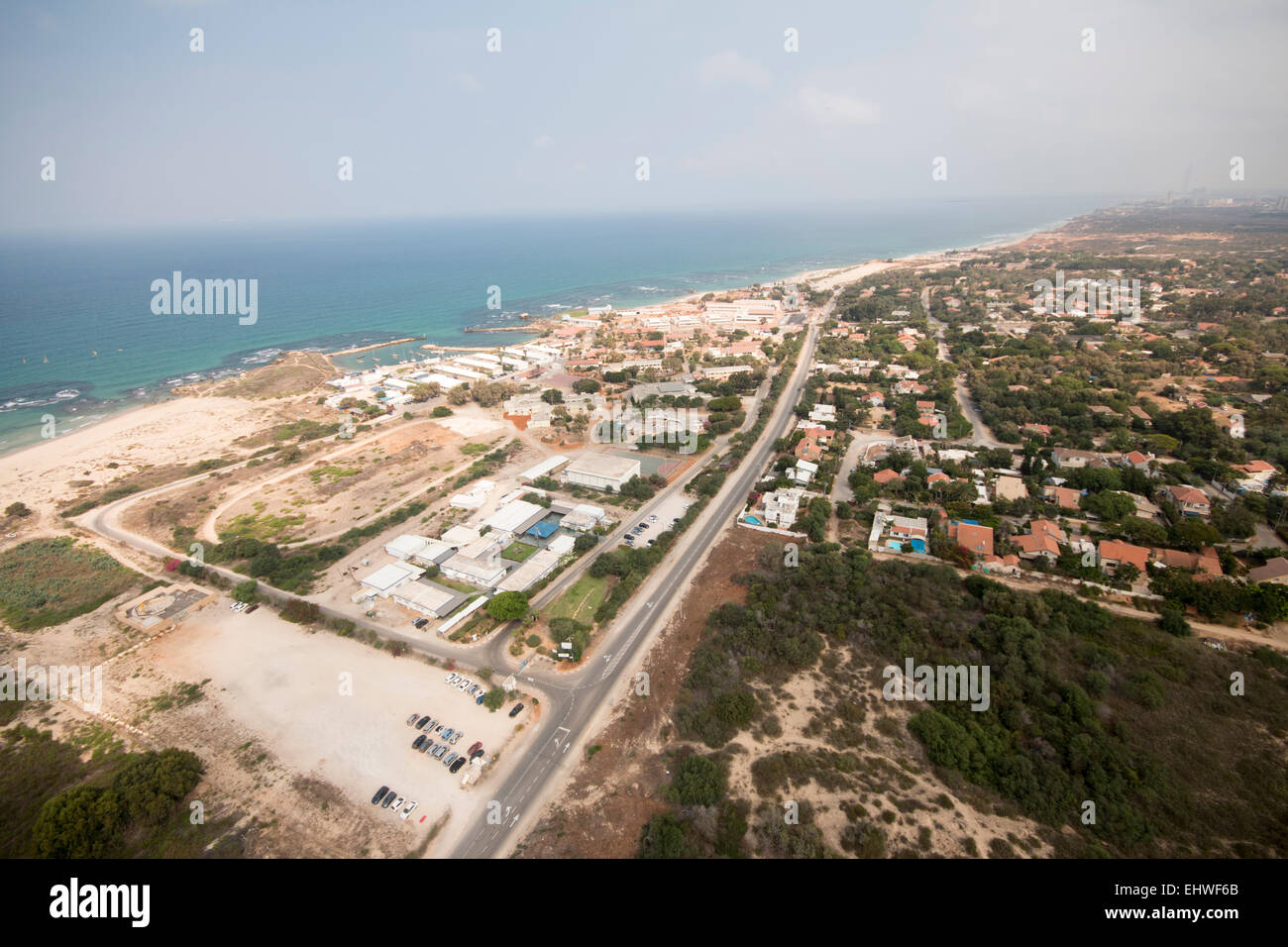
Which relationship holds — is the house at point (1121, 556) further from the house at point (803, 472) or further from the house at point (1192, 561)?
the house at point (803, 472)

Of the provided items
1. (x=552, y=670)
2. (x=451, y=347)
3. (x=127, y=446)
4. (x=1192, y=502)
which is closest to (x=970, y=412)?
(x=1192, y=502)

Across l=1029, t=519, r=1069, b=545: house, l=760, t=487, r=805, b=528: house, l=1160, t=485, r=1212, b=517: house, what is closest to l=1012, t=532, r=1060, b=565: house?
l=1029, t=519, r=1069, b=545: house

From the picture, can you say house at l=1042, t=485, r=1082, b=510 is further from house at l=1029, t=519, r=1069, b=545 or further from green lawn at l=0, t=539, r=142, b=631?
green lawn at l=0, t=539, r=142, b=631

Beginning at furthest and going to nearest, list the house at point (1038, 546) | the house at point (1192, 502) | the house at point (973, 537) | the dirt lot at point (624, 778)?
the house at point (1192, 502) < the house at point (973, 537) < the house at point (1038, 546) < the dirt lot at point (624, 778)

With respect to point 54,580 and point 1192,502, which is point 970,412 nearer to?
point 1192,502

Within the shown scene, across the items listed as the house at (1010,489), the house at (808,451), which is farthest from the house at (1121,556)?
the house at (808,451)

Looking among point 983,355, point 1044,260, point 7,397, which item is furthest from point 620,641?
point 1044,260
